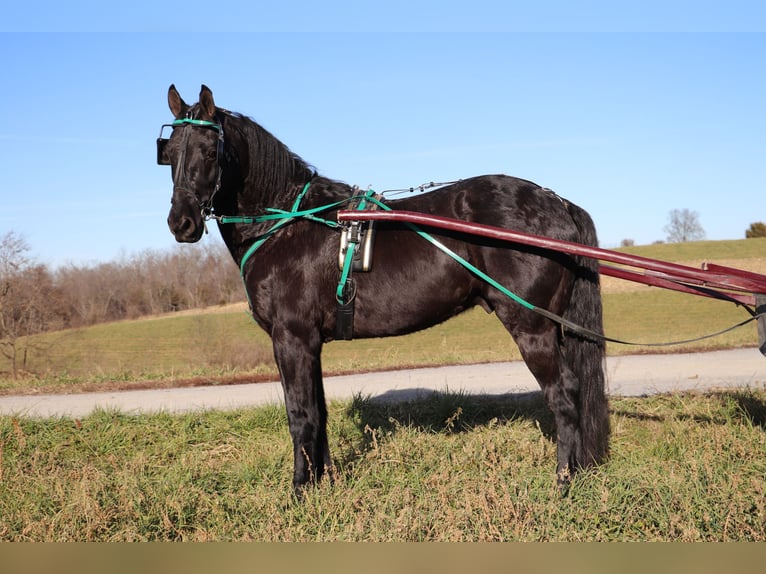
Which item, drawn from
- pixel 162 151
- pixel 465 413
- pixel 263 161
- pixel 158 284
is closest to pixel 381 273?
pixel 263 161

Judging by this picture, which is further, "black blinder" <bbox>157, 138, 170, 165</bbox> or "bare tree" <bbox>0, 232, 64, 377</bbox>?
"bare tree" <bbox>0, 232, 64, 377</bbox>

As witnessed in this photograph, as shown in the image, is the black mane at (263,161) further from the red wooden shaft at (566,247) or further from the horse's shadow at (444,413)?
the horse's shadow at (444,413)

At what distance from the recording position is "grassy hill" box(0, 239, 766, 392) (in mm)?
13219

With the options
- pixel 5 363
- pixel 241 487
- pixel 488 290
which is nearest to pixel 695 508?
pixel 488 290

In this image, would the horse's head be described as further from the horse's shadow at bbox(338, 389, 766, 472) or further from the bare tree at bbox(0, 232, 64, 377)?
the bare tree at bbox(0, 232, 64, 377)

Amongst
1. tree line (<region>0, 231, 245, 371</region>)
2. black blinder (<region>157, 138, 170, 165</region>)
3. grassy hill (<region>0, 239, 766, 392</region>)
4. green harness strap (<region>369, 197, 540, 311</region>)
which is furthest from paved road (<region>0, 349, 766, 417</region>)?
tree line (<region>0, 231, 245, 371</region>)

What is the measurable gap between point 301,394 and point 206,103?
7.60ft

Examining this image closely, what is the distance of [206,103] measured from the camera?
4.76 m

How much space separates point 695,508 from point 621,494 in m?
0.46

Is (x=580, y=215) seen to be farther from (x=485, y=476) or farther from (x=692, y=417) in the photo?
(x=692, y=417)

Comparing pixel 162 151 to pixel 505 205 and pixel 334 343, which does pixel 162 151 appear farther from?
pixel 334 343

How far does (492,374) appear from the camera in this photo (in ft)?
37.6

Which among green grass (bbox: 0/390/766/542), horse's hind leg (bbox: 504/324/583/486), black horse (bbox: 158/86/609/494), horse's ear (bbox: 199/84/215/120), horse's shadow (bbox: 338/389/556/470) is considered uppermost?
horse's ear (bbox: 199/84/215/120)

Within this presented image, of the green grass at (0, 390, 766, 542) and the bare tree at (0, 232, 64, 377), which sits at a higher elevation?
the bare tree at (0, 232, 64, 377)
